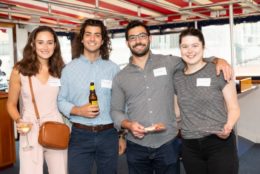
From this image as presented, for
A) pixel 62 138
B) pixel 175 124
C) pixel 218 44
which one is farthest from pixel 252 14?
pixel 62 138

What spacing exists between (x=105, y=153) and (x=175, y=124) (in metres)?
0.53

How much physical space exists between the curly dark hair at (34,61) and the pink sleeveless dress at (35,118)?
0.06m

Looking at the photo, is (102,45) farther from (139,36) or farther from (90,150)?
(90,150)

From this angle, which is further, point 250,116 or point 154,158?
point 250,116

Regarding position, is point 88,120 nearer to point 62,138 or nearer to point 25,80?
point 62,138

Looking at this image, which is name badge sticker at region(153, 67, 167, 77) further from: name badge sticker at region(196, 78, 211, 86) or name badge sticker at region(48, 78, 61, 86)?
name badge sticker at region(48, 78, 61, 86)

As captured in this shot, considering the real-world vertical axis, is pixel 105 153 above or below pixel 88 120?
below

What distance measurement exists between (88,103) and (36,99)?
→ 381 mm

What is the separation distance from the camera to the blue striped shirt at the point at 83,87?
2275 mm

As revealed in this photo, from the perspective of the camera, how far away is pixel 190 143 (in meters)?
2.10

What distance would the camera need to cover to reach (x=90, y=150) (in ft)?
7.39

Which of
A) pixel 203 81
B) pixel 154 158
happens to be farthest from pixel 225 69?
pixel 154 158

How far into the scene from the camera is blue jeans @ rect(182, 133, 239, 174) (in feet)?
6.64

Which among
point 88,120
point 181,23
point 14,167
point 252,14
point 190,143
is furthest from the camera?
point 181,23
